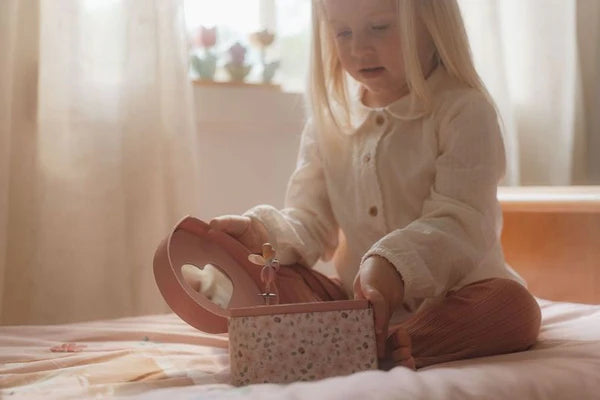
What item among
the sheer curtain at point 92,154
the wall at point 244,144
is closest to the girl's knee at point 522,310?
the sheer curtain at point 92,154

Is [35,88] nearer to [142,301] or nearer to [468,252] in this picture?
[142,301]

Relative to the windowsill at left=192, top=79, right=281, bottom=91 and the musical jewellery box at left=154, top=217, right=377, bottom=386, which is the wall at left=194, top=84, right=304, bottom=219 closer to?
the windowsill at left=192, top=79, right=281, bottom=91

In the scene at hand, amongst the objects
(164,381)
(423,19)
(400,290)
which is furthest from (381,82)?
(164,381)

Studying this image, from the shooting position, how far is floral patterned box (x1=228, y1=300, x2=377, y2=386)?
31.5 inches

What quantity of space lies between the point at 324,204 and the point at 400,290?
0.36 m

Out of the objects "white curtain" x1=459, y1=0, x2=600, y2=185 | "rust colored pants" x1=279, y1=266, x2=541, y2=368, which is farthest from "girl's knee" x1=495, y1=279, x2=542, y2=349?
"white curtain" x1=459, y1=0, x2=600, y2=185

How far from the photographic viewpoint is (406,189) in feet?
3.71

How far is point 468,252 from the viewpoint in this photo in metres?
0.99

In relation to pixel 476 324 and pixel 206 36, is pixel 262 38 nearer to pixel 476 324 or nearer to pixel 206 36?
pixel 206 36

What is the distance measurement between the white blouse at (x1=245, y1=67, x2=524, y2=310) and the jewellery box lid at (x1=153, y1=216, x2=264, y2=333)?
0.07m

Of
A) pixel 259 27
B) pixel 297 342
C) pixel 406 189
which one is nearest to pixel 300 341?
pixel 297 342

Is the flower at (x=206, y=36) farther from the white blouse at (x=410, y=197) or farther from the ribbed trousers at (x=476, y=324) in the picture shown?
the ribbed trousers at (x=476, y=324)

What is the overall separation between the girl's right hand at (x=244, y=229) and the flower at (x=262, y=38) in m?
0.65

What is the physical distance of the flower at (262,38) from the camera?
170 centimetres
